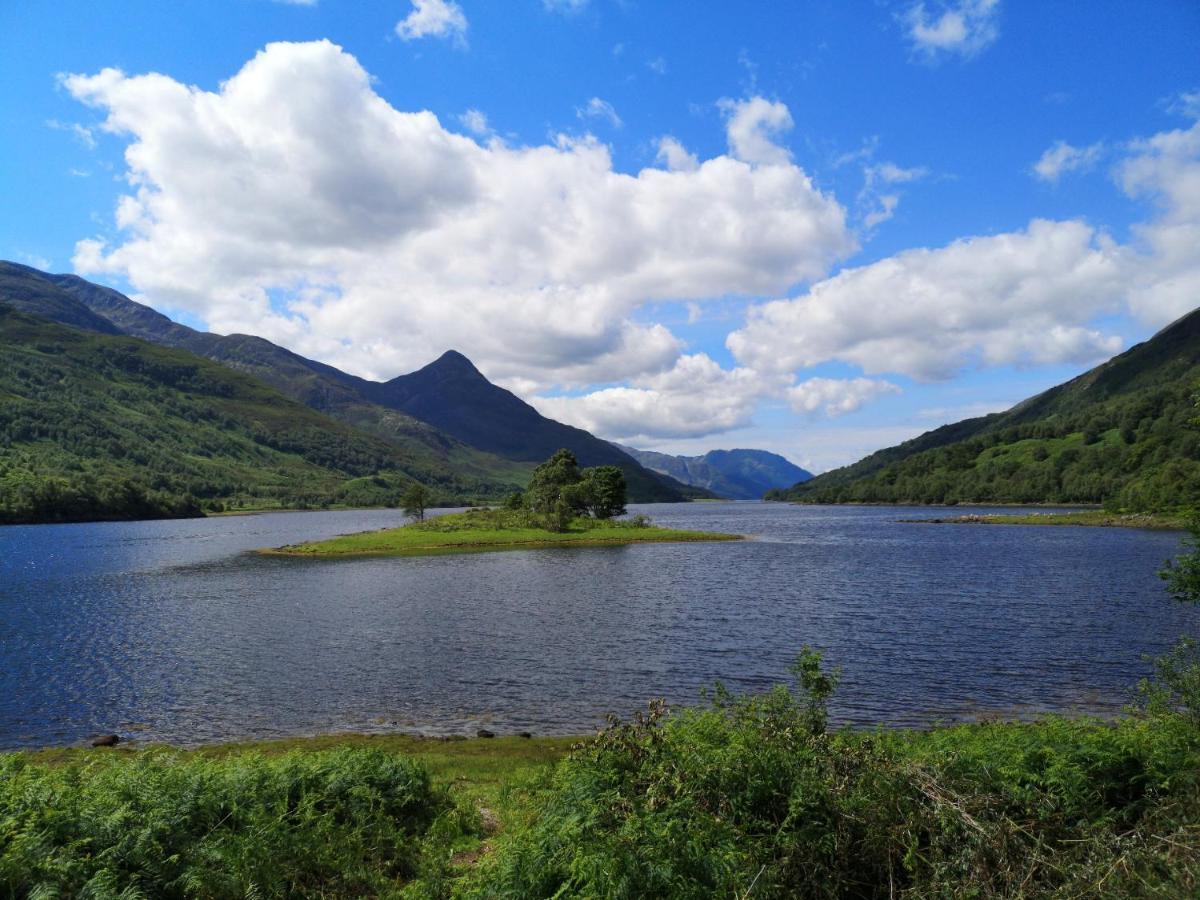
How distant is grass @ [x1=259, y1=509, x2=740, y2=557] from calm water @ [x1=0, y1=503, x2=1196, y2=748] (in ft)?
80.9

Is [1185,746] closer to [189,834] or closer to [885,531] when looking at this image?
[189,834]

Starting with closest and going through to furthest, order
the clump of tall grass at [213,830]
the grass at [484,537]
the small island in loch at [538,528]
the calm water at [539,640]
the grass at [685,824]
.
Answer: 1. the grass at [685,824]
2. the clump of tall grass at [213,830]
3. the calm water at [539,640]
4. the grass at [484,537]
5. the small island in loch at [538,528]

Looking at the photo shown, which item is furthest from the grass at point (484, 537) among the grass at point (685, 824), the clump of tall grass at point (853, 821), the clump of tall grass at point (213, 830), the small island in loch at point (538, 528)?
the clump of tall grass at point (853, 821)

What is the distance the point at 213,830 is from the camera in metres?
14.6

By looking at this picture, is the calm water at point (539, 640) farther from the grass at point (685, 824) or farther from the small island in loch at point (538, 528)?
the small island in loch at point (538, 528)

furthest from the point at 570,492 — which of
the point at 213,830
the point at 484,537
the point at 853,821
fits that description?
the point at 853,821

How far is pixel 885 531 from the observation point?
182 metres

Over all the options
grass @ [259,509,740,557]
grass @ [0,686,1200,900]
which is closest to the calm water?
grass @ [0,686,1200,900]

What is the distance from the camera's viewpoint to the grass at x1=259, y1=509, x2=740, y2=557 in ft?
440

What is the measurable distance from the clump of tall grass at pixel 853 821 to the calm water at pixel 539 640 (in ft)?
70.7

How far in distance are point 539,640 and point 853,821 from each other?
45.5m

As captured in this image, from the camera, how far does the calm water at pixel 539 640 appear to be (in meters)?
38.4

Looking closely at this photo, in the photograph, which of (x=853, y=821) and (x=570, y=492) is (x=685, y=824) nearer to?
(x=853, y=821)

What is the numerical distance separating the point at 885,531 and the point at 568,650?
15212 centimetres
